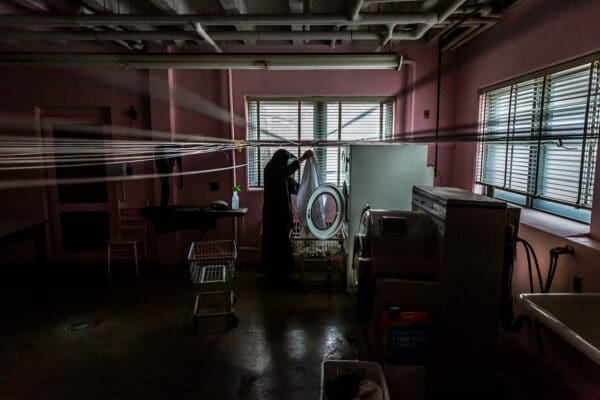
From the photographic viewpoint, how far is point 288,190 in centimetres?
429

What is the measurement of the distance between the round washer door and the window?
0.87 metres

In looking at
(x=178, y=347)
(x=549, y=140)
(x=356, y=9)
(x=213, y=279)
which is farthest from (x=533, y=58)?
(x=178, y=347)

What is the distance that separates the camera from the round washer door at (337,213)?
13.2 ft

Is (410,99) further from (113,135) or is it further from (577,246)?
(113,135)

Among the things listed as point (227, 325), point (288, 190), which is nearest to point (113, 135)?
point (288, 190)

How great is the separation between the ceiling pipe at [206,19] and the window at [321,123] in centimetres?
180

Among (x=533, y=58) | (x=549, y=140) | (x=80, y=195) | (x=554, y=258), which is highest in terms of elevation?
(x=533, y=58)

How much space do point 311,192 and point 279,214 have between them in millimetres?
467

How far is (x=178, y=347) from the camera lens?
2961 mm

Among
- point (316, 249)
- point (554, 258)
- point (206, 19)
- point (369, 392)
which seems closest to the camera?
point (369, 392)

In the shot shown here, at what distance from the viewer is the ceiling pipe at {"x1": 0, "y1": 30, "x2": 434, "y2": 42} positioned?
3.31m

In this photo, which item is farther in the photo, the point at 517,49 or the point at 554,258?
the point at 517,49

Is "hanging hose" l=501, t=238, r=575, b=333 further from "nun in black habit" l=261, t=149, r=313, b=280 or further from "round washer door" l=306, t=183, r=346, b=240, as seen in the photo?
"nun in black habit" l=261, t=149, r=313, b=280

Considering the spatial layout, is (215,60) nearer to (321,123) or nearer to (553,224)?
(321,123)
